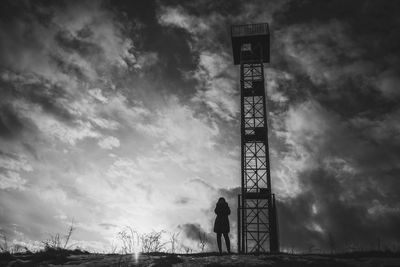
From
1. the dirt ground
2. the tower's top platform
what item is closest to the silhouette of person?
the dirt ground

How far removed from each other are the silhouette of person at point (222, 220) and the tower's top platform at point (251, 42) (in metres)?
12.8

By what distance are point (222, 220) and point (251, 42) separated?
562 inches

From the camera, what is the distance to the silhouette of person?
9113mm

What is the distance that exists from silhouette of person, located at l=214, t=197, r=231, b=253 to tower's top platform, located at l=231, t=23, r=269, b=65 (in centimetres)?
1278

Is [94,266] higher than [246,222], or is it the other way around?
[246,222]

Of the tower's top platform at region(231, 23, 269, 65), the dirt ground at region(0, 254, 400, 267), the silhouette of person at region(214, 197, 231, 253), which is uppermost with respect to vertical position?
the tower's top platform at region(231, 23, 269, 65)

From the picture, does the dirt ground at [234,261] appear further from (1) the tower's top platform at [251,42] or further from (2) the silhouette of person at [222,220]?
(1) the tower's top platform at [251,42]

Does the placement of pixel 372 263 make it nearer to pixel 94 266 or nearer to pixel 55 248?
pixel 94 266

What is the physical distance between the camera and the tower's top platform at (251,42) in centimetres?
1994

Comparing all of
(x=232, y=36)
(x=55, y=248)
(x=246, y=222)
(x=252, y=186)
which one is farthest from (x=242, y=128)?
(x=55, y=248)

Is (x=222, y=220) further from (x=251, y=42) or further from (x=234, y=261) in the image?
(x=251, y=42)

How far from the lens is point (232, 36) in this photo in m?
20.1

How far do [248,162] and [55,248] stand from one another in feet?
36.1

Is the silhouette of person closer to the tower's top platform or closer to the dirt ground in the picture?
the dirt ground
